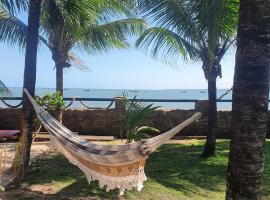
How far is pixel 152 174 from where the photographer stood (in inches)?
252

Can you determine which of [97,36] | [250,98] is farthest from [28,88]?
[97,36]

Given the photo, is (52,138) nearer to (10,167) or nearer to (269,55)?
(10,167)

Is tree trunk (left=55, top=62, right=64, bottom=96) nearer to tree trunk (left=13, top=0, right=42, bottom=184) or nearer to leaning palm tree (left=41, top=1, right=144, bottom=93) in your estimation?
leaning palm tree (left=41, top=1, right=144, bottom=93)

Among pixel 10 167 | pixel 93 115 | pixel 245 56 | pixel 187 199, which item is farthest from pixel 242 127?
pixel 93 115

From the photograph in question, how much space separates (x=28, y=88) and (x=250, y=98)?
367 cm

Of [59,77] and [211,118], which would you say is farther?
[59,77]

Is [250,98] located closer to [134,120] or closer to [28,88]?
[28,88]

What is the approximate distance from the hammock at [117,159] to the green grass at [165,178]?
68 centimetres

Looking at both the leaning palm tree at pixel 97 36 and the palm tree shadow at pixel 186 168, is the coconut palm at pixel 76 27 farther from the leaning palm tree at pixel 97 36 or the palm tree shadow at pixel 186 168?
the palm tree shadow at pixel 186 168

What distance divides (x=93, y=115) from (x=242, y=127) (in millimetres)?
7787

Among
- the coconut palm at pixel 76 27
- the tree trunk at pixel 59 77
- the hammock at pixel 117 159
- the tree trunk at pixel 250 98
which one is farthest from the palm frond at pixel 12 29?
the tree trunk at pixel 250 98

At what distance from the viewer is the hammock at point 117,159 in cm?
427

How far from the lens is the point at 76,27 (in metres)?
7.52

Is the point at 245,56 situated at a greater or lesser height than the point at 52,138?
greater
